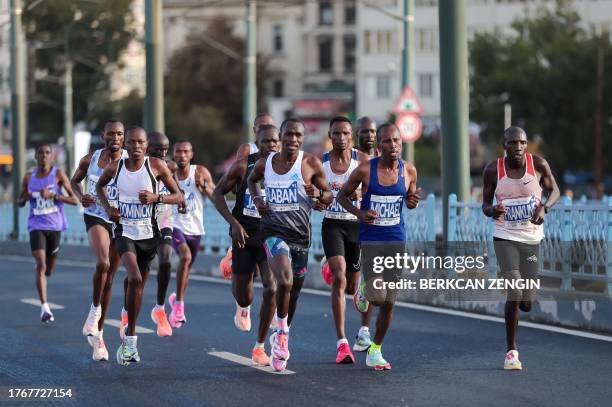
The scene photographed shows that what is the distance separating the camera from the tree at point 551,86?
7225 centimetres

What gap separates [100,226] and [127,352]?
1905mm

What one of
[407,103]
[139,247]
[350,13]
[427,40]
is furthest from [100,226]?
[350,13]

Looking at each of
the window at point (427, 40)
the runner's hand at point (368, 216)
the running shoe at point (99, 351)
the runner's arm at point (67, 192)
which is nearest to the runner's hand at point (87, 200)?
the running shoe at point (99, 351)

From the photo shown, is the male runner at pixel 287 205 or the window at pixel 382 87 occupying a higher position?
the window at pixel 382 87

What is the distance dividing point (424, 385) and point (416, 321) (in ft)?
17.5

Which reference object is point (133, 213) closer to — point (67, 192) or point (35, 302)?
point (67, 192)

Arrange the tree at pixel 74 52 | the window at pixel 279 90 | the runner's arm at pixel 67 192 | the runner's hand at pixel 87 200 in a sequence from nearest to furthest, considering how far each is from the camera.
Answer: the runner's hand at pixel 87 200
the runner's arm at pixel 67 192
the tree at pixel 74 52
the window at pixel 279 90

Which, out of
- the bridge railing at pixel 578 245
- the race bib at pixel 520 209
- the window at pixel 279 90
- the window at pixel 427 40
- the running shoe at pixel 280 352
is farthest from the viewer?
the window at pixel 279 90

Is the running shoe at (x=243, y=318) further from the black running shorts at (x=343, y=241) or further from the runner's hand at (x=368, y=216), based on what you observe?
the runner's hand at (x=368, y=216)

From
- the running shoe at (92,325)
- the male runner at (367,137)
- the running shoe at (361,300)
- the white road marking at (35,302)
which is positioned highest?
the male runner at (367,137)

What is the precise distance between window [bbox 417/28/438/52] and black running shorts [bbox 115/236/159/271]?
85648mm

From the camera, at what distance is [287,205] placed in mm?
12555

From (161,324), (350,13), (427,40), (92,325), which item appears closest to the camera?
(92,325)

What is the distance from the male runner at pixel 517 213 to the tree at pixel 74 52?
150 ft
